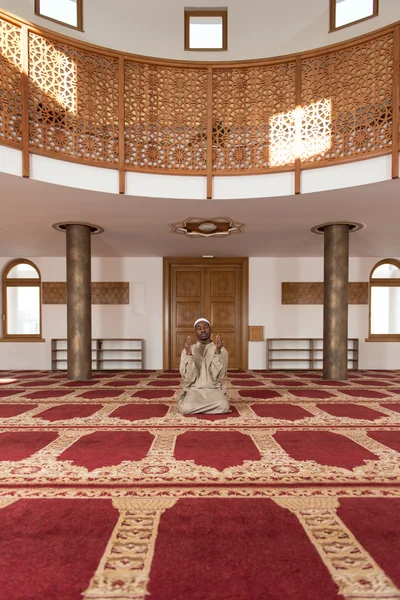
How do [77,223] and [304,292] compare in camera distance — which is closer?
[77,223]

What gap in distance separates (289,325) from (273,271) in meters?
1.26

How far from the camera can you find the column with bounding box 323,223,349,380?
535cm

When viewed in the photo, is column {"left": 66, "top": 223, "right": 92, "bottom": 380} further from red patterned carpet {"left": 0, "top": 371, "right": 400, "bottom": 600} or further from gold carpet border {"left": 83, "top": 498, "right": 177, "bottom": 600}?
gold carpet border {"left": 83, "top": 498, "right": 177, "bottom": 600}

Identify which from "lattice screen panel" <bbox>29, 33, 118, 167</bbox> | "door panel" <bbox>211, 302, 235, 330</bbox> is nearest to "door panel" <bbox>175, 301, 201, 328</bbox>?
"door panel" <bbox>211, 302, 235, 330</bbox>

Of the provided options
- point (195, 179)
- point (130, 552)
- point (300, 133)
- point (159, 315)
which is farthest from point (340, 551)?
point (159, 315)

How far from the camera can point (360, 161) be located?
3848mm

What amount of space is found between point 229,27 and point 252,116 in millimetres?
2911

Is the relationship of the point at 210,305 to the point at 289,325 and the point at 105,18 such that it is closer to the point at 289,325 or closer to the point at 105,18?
the point at 289,325

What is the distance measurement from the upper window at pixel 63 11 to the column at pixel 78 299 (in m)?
3.41

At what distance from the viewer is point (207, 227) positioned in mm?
5500

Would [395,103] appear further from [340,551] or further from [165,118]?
[340,551]

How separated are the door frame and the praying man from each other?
13.2 ft

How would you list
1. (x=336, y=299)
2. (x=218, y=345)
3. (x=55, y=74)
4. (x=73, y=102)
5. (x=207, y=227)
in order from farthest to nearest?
(x=207, y=227) < (x=336, y=299) < (x=73, y=102) < (x=55, y=74) < (x=218, y=345)

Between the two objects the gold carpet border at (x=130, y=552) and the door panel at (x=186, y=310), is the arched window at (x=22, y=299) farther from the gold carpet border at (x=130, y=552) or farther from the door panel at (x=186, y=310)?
the gold carpet border at (x=130, y=552)
